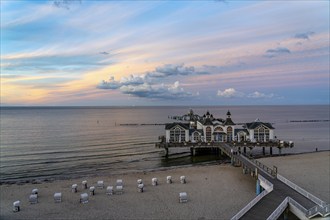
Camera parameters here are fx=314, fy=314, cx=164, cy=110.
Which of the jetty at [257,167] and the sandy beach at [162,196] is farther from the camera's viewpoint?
the sandy beach at [162,196]

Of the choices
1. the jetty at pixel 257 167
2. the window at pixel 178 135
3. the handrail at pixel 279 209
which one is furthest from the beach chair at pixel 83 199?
the window at pixel 178 135

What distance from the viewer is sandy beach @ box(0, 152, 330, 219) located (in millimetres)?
21031

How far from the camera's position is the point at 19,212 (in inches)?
858

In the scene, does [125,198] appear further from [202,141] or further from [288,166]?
[202,141]

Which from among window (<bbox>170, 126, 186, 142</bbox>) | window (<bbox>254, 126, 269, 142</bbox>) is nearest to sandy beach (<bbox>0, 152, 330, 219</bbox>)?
window (<bbox>254, 126, 269, 142</bbox>)

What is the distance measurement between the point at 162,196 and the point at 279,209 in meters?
9.43

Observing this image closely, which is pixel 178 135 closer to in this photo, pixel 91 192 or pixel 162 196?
pixel 162 196

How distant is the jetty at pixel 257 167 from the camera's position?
18.1 m

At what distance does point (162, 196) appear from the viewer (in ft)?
81.0

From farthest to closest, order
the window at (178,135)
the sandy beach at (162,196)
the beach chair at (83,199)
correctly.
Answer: the window at (178,135) < the beach chair at (83,199) < the sandy beach at (162,196)

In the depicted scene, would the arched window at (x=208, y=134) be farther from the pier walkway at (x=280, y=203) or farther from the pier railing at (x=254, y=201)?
the pier railing at (x=254, y=201)

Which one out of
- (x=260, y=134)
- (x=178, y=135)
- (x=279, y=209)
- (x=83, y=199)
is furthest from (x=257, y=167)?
(x=178, y=135)

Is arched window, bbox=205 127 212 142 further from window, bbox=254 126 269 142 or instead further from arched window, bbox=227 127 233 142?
window, bbox=254 126 269 142

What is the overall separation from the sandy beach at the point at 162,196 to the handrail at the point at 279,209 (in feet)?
10.9
